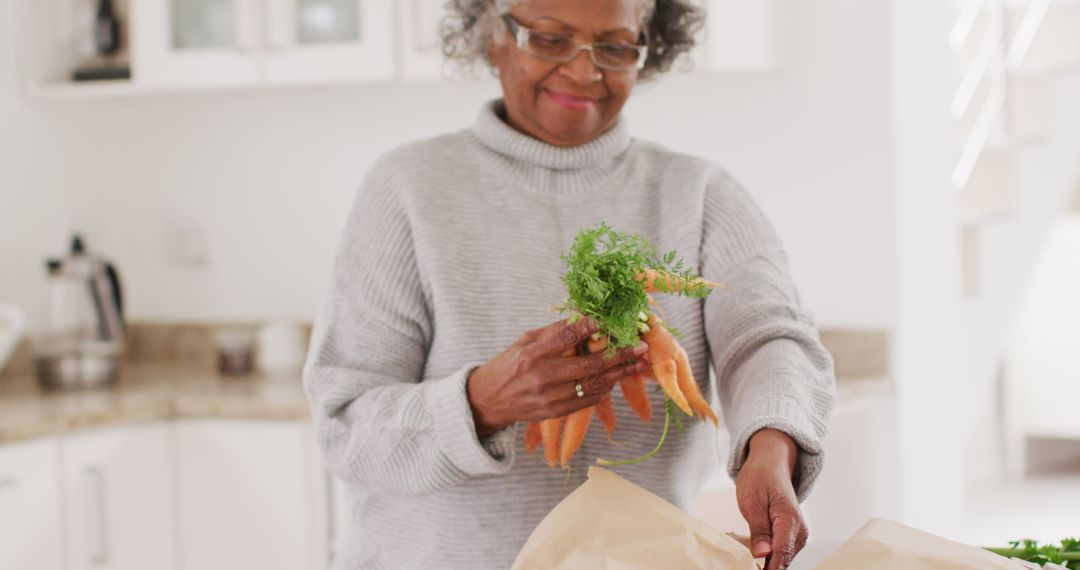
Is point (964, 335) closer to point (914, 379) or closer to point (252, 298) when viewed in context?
point (914, 379)

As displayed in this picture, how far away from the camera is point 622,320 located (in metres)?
1.27

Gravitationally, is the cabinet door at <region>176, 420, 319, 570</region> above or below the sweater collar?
below

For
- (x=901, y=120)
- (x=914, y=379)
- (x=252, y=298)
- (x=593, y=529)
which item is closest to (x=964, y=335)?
→ (x=914, y=379)

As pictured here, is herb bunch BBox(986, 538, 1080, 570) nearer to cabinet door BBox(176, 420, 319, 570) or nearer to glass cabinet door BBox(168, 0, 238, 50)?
cabinet door BBox(176, 420, 319, 570)

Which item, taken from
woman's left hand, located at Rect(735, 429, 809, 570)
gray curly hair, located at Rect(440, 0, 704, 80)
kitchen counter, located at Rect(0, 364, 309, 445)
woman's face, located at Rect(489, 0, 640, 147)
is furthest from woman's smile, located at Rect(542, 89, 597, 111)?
kitchen counter, located at Rect(0, 364, 309, 445)

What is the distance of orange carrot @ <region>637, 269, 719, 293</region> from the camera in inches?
50.8

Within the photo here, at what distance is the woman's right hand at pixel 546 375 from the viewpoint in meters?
1.29

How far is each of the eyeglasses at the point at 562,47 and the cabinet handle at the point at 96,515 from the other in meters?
1.67

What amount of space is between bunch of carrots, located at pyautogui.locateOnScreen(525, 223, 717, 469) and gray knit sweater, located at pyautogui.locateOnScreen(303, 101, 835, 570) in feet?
0.28

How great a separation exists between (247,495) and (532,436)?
155cm

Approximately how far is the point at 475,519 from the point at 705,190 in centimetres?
46

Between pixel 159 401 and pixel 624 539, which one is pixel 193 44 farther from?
pixel 624 539

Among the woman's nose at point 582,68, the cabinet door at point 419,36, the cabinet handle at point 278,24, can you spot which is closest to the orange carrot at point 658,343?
the woman's nose at point 582,68

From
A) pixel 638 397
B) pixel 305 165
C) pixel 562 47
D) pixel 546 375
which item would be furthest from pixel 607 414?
pixel 305 165
